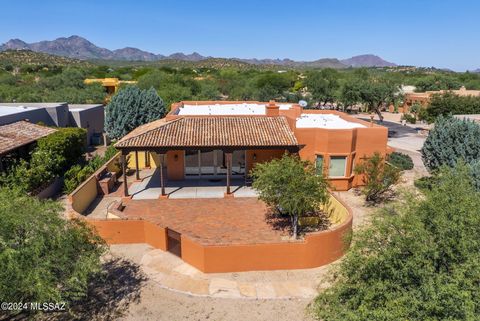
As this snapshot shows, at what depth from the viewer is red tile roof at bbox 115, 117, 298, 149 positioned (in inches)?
787

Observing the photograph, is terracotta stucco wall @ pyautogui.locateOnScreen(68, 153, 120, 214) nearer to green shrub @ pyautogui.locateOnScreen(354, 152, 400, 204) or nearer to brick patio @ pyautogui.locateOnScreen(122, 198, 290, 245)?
brick patio @ pyautogui.locateOnScreen(122, 198, 290, 245)

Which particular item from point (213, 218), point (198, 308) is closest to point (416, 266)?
point (198, 308)

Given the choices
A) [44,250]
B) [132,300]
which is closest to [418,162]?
[132,300]

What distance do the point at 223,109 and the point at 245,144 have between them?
1083cm

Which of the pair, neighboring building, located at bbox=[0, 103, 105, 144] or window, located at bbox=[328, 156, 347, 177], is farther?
neighboring building, located at bbox=[0, 103, 105, 144]

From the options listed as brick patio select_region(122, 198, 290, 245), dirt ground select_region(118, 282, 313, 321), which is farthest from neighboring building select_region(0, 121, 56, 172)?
dirt ground select_region(118, 282, 313, 321)

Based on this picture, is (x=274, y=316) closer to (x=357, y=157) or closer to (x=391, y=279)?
(x=391, y=279)

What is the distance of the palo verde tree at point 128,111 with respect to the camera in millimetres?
31781

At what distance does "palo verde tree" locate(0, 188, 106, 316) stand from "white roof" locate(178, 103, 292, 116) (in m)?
18.1

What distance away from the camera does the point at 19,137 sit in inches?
881

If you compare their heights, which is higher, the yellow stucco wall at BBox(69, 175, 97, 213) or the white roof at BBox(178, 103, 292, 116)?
the white roof at BBox(178, 103, 292, 116)

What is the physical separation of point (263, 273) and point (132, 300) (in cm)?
479

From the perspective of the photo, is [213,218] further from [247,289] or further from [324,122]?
[324,122]

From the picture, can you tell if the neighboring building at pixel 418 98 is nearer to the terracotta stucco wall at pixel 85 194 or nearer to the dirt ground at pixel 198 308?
the terracotta stucco wall at pixel 85 194
